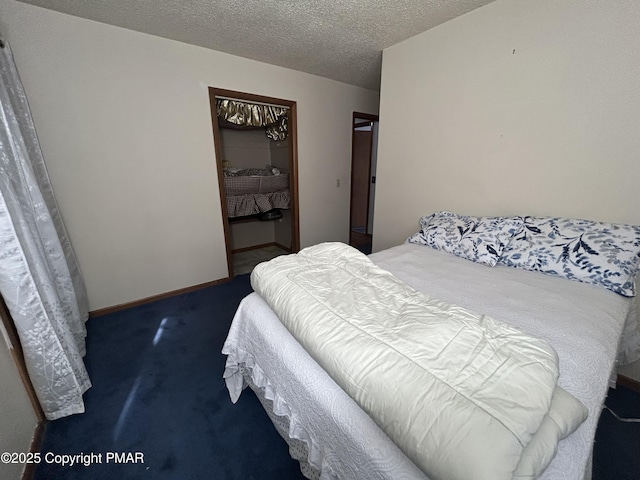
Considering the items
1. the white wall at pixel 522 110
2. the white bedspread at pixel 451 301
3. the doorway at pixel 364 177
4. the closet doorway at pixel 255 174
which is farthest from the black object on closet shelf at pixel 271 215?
the white bedspread at pixel 451 301

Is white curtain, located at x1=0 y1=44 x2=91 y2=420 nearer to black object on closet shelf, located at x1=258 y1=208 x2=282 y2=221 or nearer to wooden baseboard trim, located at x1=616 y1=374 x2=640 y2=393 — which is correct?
Answer: black object on closet shelf, located at x1=258 y1=208 x2=282 y2=221

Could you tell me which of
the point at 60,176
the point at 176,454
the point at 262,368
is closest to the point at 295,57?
the point at 60,176

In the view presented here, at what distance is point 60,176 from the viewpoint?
6.28ft

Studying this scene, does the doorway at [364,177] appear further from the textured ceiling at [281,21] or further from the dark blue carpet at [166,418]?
the dark blue carpet at [166,418]

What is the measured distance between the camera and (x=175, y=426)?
1297 mm

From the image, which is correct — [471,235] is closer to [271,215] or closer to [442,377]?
[442,377]

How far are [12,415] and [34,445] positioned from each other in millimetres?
238

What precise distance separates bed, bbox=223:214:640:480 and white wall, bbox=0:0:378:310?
1.61 meters

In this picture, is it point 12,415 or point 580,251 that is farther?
point 580,251

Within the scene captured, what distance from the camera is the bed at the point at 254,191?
3215 millimetres

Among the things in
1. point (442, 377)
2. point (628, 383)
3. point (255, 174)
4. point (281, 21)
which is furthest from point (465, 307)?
point (255, 174)

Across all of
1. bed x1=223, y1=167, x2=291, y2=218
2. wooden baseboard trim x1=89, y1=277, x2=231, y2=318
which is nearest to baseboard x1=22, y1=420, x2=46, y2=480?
wooden baseboard trim x1=89, y1=277, x2=231, y2=318

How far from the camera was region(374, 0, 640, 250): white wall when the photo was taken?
135cm

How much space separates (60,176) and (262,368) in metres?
2.16
